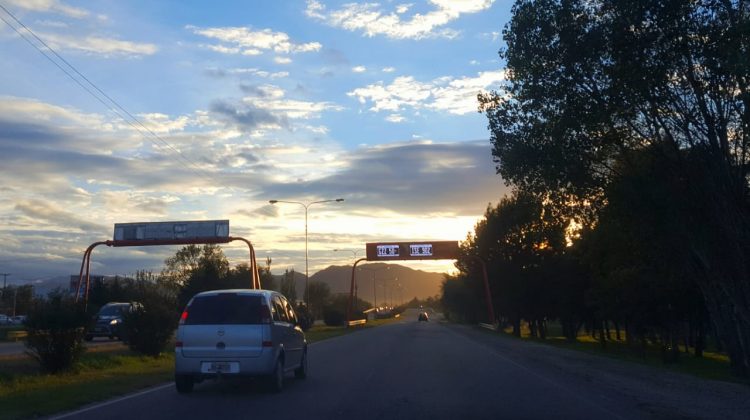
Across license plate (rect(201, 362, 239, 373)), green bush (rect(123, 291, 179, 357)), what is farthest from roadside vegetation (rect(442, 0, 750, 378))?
license plate (rect(201, 362, 239, 373))

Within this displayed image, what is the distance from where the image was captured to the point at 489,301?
68375 mm

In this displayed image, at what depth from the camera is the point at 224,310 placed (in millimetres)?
15461

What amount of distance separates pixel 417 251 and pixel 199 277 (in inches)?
824

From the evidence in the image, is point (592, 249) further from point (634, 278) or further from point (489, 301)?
point (489, 301)

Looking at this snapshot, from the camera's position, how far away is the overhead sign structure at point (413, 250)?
67562 mm

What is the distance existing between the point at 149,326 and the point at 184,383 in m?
10.9

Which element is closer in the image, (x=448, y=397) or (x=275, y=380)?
(x=448, y=397)

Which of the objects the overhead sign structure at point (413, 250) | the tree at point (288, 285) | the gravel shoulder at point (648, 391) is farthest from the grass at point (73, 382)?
the tree at point (288, 285)

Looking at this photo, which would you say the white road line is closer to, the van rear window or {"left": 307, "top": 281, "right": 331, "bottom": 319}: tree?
the van rear window

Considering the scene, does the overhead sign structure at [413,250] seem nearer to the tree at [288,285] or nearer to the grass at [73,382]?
the tree at [288,285]

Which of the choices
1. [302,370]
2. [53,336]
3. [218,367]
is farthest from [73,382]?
[302,370]

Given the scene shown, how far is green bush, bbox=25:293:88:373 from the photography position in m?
19.5

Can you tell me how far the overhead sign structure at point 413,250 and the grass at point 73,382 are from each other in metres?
42.7

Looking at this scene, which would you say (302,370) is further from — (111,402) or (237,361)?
(111,402)
